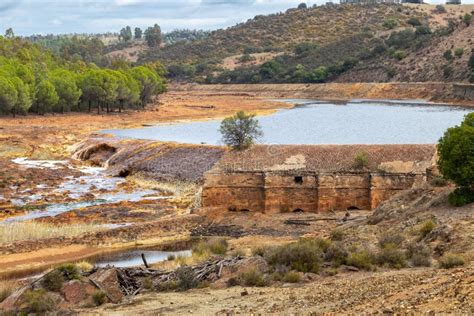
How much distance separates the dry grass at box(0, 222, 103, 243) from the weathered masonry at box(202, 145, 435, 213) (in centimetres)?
698

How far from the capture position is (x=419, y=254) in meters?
19.0

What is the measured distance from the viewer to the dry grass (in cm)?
3138

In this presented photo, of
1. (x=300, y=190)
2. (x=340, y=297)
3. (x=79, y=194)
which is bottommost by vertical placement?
(x=79, y=194)

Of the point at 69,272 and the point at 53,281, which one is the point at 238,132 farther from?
the point at 53,281

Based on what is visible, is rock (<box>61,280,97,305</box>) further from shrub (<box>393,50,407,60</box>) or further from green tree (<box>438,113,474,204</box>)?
shrub (<box>393,50,407,60</box>)

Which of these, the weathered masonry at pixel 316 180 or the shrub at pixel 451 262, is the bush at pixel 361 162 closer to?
the weathered masonry at pixel 316 180

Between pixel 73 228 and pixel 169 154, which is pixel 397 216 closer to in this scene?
pixel 73 228

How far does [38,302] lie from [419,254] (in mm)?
9619

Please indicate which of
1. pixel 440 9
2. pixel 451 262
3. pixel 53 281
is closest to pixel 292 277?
pixel 451 262

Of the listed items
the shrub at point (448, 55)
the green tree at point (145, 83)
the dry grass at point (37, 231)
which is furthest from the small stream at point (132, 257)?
the shrub at point (448, 55)

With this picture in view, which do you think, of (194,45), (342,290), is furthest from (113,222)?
(194,45)

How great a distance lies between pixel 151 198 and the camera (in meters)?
41.1

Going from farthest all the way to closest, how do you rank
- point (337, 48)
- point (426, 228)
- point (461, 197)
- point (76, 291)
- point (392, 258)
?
point (337, 48), point (461, 197), point (426, 228), point (392, 258), point (76, 291)

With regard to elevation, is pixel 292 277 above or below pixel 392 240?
below
